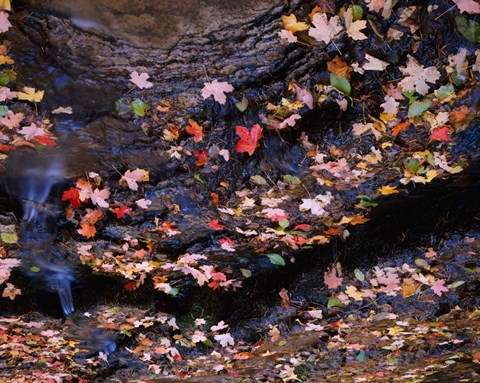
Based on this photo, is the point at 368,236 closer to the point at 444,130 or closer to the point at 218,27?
the point at 444,130

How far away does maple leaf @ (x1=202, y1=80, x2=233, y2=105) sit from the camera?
2.60 meters

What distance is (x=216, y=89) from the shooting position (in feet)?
8.60

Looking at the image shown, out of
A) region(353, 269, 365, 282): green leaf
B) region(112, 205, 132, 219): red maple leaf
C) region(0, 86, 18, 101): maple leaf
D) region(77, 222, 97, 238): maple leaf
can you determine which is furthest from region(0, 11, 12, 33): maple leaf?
region(353, 269, 365, 282): green leaf

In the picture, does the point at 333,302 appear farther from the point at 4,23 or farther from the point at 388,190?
the point at 4,23

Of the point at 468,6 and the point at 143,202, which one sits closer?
the point at 468,6

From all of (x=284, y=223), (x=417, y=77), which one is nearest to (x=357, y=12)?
(x=417, y=77)

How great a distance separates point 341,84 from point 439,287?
265 cm

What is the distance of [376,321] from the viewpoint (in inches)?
171

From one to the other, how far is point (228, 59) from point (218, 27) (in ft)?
0.67

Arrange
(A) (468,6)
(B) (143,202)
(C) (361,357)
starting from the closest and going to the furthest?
(A) (468,6) < (B) (143,202) < (C) (361,357)

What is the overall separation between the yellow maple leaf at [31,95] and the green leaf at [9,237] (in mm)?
1399

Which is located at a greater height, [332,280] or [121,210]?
[121,210]

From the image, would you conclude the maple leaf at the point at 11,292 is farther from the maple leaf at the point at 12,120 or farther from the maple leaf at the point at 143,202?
the maple leaf at the point at 12,120

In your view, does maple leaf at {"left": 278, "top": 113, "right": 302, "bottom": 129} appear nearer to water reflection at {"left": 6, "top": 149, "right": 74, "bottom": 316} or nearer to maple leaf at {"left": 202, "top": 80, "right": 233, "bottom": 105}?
maple leaf at {"left": 202, "top": 80, "right": 233, "bottom": 105}
